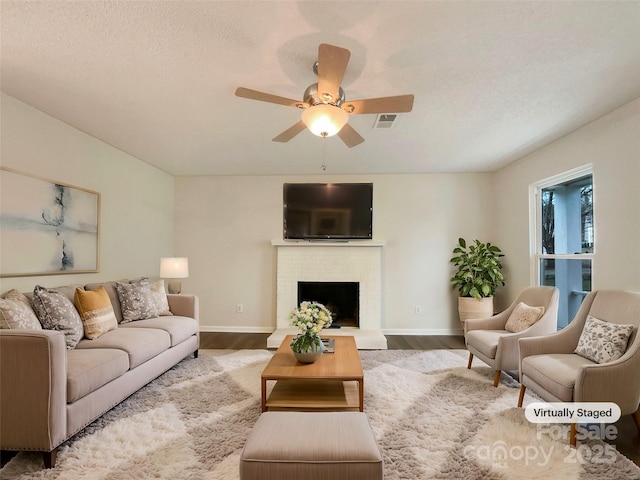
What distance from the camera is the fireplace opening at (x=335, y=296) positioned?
5.52 m

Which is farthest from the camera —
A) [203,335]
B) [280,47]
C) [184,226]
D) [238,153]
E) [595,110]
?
[184,226]

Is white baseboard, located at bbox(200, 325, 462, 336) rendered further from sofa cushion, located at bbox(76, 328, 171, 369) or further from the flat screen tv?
sofa cushion, located at bbox(76, 328, 171, 369)

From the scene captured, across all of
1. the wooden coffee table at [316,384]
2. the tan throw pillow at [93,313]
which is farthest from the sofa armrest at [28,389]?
the wooden coffee table at [316,384]

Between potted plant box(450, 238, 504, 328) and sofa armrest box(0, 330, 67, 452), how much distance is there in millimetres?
4624

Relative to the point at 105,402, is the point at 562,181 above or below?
above

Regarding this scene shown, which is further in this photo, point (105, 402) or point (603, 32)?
point (105, 402)

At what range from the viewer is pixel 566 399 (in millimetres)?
2232

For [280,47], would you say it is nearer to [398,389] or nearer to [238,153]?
[238,153]

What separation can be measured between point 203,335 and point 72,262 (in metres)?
2.29

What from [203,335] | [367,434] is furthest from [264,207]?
[367,434]

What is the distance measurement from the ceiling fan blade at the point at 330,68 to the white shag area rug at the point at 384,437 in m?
2.20

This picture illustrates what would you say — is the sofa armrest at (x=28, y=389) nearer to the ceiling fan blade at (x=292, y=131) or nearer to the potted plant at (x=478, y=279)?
the ceiling fan blade at (x=292, y=131)

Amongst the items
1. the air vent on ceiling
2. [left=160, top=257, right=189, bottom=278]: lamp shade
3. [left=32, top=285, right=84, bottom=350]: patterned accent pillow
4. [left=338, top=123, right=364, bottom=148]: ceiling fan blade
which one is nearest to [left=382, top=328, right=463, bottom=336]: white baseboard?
[left=160, top=257, right=189, bottom=278]: lamp shade

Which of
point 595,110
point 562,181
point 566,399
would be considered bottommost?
point 566,399
